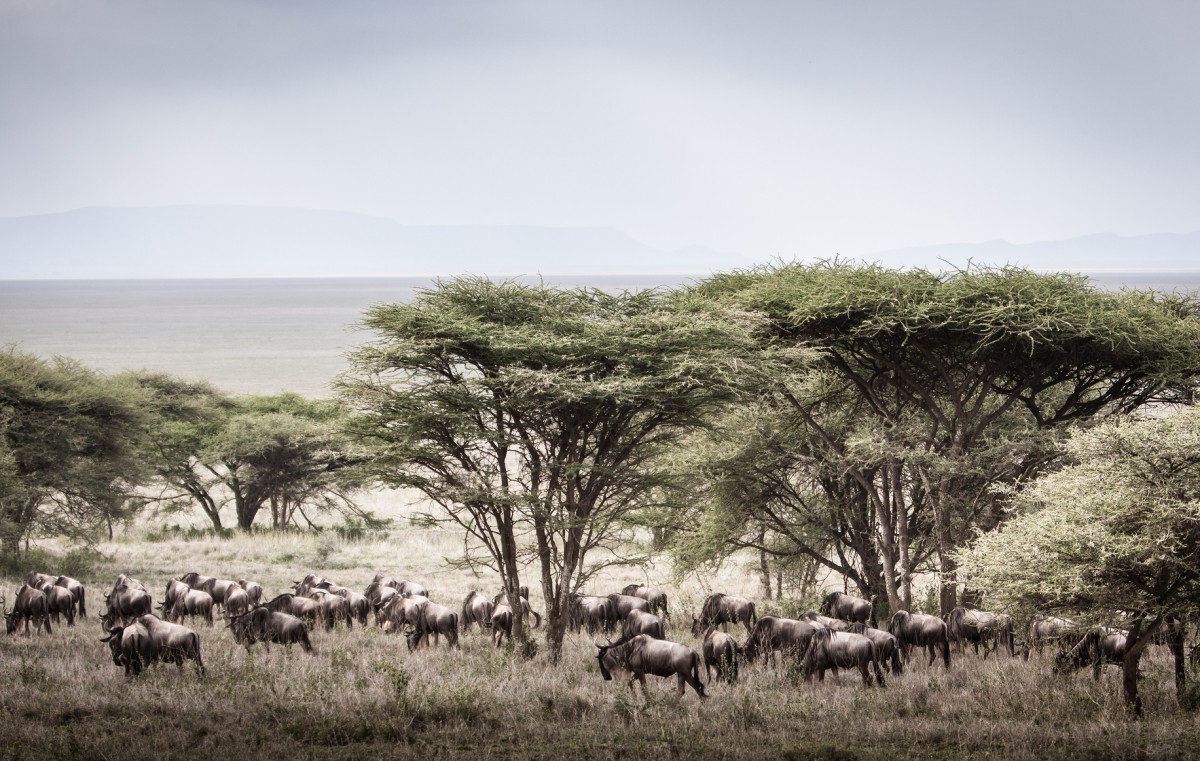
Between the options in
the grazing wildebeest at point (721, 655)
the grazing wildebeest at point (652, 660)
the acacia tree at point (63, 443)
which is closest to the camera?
the grazing wildebeest at point (652, 660)

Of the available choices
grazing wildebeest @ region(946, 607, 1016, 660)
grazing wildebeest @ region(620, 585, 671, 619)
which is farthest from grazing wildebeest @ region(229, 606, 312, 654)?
grazing wildebeest @ region(946, 607, 1016, 660)

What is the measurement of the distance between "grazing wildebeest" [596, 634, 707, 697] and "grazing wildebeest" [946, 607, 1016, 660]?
19.0ft

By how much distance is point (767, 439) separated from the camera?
917 inches

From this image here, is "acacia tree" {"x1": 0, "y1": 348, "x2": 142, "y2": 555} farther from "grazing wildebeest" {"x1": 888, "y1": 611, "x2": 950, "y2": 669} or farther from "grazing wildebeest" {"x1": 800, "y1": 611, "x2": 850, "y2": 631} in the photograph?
"grazing wildebeest" {"x1": 888, "y1": 611, "x2": 950, "y2": 669}

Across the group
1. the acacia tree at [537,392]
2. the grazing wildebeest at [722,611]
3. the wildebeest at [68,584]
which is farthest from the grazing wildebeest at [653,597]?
the wildebeest at [68,584]

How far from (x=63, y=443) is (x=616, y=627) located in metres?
17.5

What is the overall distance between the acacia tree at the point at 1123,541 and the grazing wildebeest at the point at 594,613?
9.24 metres

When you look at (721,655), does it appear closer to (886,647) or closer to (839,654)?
(839,654)

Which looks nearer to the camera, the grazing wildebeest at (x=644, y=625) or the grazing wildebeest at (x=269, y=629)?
the grazing wildebeest at (x=269, y=629)

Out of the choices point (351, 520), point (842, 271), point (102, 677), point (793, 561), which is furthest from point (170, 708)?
point (351, 520)

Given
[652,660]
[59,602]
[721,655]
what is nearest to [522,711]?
[652,660]

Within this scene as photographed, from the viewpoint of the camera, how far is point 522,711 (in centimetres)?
1288

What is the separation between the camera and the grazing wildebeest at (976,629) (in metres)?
17.8

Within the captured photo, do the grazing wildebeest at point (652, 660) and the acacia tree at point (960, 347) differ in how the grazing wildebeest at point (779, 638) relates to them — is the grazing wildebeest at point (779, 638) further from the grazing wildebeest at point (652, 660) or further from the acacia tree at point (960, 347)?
the acacia tree at point (960, 347)
